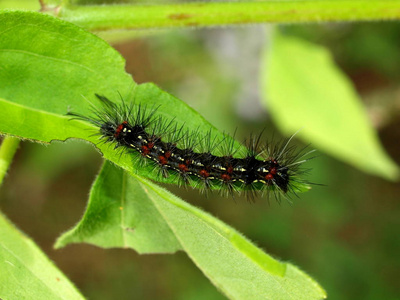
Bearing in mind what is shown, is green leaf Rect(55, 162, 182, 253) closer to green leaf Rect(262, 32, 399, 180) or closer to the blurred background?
green leaf Rect(262, 32, 399, 180)

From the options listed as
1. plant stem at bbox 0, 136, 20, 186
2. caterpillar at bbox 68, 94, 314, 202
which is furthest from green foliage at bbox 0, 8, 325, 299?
caterpillar at bbox 68, 94, 314, 202

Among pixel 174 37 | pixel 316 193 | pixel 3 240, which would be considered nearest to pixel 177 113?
pixel 3 240

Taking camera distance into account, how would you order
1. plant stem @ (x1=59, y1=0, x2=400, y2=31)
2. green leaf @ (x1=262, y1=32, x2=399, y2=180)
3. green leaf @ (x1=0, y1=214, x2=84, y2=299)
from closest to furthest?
green leaf @ (x1=0, y1=214, x2=84, y2=299) → plant stem @ (x1=59, y1=0, x2=400, y2=31) → green leaf @ (x1=262, y1=32, x2=399, y2=180)

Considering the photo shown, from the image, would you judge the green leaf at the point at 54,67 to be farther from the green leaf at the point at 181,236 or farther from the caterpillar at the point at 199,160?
the caterpillar at the point at 199,160

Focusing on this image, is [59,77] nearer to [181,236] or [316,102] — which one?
[181,236]

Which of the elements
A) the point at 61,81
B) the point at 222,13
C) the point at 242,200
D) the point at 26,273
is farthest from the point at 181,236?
the point at 242,200

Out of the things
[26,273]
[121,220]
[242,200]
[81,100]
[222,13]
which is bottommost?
[26,273]

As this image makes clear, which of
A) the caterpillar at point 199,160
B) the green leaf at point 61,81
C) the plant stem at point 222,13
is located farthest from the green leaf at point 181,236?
the plant stem at point 222,13
